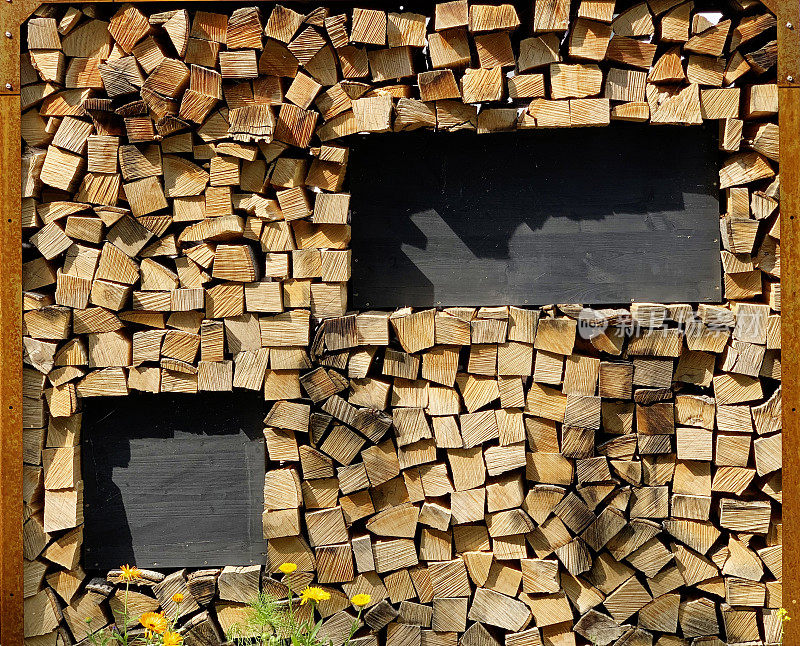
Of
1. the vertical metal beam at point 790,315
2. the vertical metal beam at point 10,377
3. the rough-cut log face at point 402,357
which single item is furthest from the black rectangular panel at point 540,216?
the vertical metal beam at point 10,377

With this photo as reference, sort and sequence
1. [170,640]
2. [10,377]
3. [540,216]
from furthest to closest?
[540,216] < [10,377] < [170,640]

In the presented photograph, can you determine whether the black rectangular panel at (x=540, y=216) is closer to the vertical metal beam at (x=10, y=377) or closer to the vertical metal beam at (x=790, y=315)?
the vertical metal beam at (x=790, y=315)

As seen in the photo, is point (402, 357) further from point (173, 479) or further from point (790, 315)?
point (790, 315)

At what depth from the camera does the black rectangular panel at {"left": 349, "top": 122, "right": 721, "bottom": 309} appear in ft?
8.95

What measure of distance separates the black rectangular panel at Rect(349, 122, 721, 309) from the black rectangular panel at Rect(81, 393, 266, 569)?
0.84 metres

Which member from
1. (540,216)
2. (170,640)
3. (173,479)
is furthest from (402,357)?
(170,640)

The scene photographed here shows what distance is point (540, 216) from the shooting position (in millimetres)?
2738

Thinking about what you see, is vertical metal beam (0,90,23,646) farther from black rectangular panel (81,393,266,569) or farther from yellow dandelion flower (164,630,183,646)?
yellow dandelion flower (164,630,183,646)

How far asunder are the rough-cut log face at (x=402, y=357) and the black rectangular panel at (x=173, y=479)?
9cm

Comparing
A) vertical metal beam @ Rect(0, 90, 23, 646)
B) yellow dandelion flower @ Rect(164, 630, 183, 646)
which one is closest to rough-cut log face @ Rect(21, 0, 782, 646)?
vertical metal beam @ Rect(0, 90, 23, 646)

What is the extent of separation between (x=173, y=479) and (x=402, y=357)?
104cm

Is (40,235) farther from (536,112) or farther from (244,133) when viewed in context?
(536,112)

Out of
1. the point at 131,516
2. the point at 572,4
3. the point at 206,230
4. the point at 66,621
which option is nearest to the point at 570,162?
the point at 572,4

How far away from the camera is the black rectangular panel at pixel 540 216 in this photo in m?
2.73
